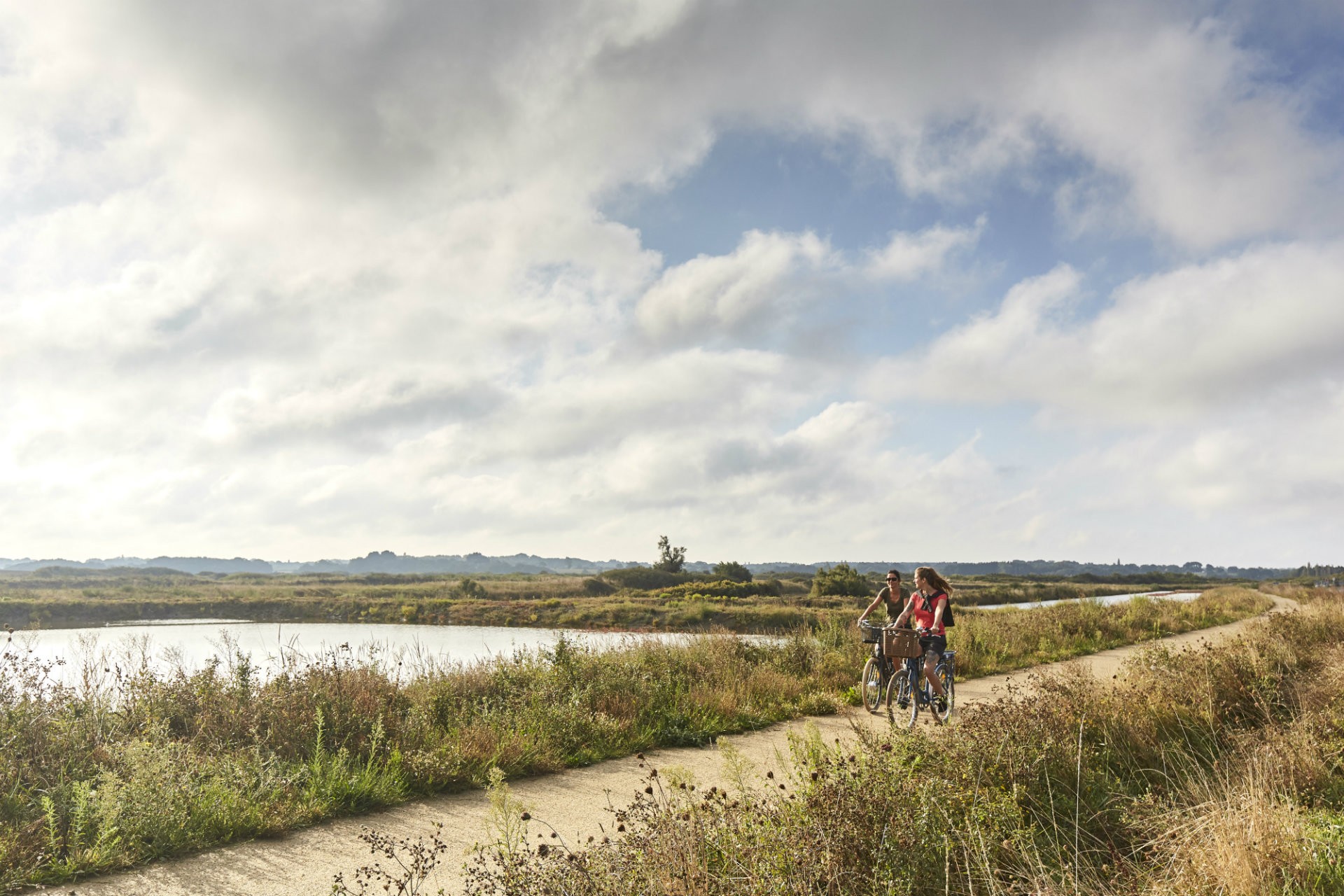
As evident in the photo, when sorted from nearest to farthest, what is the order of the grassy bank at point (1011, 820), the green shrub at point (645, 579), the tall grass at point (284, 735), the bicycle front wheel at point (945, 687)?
the grassy bank at point (1011, 820) → the tall grass at point (284, 735) → the bicycle front wheel at point (945, 687) → the green shrub at point (645, 579)

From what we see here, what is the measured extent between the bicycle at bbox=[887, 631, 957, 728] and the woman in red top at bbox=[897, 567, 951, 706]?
0.09 m

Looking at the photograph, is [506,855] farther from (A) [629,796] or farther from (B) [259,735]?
(B) [259,735]

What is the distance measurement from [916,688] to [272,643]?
3154cm

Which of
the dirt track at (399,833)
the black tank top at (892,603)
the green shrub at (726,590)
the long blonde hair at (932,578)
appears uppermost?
the long blonde hair at (932,578)

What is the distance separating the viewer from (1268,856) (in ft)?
15.8

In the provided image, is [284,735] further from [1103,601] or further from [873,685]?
[1103,601]

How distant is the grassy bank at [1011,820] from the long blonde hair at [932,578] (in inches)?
79.6

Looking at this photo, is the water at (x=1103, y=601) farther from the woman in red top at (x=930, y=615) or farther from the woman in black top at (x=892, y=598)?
the woman in red top at (x=930, y=615)

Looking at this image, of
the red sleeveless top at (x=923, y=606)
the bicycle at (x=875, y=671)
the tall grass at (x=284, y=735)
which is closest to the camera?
the tall grass at (x=284, y=735)

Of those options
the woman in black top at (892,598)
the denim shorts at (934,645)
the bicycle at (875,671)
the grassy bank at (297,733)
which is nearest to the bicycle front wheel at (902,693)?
the bicycle at (875,671)

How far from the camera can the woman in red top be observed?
1012 centimetres

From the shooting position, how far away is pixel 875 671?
445 inches

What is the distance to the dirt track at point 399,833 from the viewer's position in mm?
5340

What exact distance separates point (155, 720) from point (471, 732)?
3311mm
